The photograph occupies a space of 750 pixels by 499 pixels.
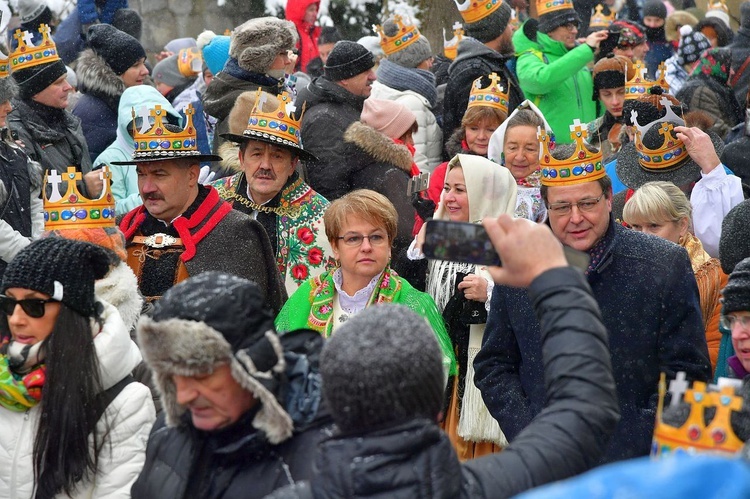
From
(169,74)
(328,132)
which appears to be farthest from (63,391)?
(169,74)

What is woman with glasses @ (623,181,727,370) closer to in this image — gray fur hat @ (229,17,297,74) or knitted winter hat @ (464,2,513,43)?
gray fur hat @ (229,17,297,74)

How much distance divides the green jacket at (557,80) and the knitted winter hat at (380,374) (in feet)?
20.8

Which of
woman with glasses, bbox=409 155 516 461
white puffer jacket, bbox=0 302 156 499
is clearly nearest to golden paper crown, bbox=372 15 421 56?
woman with glasses, bbox=409 155 516 461

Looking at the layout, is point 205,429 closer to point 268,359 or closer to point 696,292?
point 268,359

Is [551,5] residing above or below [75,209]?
above

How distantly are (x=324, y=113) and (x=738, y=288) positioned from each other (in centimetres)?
384

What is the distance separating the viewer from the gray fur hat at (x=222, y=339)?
2.88 meters

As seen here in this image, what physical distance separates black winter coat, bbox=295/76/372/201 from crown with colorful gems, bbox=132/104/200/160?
4.36 feet

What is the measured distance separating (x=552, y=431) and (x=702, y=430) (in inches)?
13.1

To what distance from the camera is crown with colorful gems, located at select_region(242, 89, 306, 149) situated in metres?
6.39

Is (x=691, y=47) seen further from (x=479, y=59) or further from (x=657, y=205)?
(x=657, y=205)

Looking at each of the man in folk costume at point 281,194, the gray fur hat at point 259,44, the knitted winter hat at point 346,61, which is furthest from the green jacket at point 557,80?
the man in folk costume at point 281,194

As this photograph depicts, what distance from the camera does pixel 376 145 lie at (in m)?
7.18

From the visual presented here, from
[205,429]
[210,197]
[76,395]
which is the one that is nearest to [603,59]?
[210,197]
